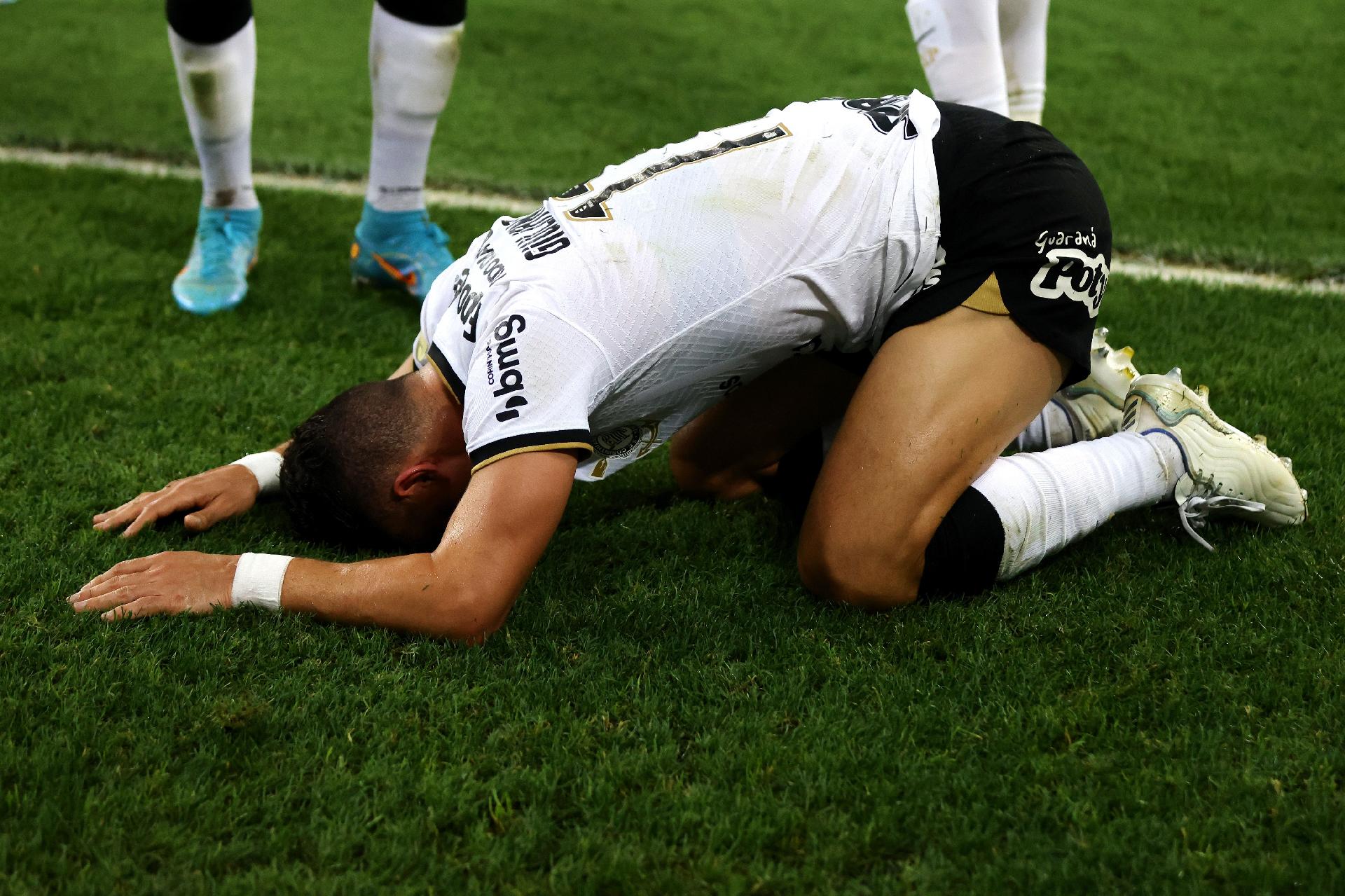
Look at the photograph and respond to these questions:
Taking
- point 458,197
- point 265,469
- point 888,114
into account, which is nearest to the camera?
point 888,114

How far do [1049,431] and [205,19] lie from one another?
266 cm

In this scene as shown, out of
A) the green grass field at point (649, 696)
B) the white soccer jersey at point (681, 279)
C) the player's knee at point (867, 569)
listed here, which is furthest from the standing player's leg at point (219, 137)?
the player's knee at point (867, 569)

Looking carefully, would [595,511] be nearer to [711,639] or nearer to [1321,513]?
[711,639]

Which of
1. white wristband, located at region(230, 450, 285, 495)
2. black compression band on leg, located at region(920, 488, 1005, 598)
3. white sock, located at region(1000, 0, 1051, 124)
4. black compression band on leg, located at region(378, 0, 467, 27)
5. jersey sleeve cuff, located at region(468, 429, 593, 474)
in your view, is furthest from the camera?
black compression band on leg, located at region(378, 0, 467, 27)

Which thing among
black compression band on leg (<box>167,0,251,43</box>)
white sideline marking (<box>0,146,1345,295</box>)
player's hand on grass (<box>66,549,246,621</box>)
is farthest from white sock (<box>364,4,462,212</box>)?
player's hand on grass (<box>66,549,246,621</box>)

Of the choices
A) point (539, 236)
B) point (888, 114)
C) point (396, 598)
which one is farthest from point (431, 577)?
point (888, 114)

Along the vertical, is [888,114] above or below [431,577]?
above

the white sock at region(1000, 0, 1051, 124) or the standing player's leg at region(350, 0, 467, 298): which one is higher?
the white sock at region(1000, 0, 1051, 124)

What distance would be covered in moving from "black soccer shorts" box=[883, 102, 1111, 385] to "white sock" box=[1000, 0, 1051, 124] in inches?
39.5

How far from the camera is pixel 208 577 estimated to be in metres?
2.07

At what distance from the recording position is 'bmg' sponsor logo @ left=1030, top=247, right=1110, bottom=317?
2227 millimetres

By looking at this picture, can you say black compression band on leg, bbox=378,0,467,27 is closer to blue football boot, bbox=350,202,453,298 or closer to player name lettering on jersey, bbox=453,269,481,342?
blue football boot, bbox=350,202,453,298

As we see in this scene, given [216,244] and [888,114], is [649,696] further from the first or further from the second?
[216,244]

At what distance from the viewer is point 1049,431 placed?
8.80ft
